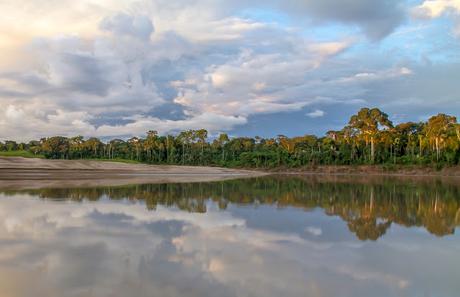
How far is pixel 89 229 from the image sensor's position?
1335 cm

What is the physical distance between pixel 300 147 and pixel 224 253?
105 metres

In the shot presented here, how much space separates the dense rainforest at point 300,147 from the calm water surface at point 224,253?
73216mm

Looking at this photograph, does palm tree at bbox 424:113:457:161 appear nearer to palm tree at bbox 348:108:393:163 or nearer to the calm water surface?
palm tree at bbox 348:108:393:163

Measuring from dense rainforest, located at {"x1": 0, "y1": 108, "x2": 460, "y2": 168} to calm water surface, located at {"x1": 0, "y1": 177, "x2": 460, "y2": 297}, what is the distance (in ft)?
240

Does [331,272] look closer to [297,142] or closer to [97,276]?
[97,276]

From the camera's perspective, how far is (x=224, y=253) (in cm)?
1025

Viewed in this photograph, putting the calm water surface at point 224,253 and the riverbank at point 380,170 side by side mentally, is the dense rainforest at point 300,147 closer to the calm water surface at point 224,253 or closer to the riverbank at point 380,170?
the riverbank at point 380,170

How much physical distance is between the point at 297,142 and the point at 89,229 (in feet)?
339

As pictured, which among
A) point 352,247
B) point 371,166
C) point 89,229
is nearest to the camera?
point 352,247

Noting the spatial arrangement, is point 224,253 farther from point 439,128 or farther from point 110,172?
point 439,128

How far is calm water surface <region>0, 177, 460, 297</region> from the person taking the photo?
7.55 m

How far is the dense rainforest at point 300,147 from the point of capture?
83.1 metres

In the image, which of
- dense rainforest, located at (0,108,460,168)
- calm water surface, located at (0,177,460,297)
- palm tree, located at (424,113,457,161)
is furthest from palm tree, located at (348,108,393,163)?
calm water surface, located at (0,177,460,297)

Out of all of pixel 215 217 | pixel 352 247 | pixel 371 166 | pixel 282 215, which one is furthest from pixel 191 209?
pixel 371 166
